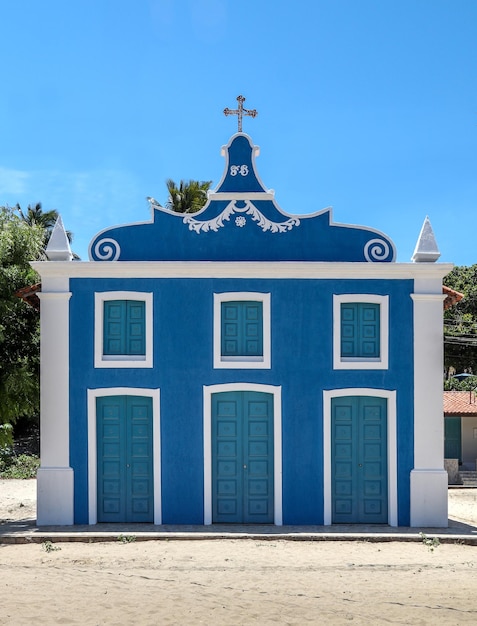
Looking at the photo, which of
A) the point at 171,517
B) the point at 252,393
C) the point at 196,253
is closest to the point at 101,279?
the point at 196,253

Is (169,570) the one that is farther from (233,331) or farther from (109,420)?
(233,331)

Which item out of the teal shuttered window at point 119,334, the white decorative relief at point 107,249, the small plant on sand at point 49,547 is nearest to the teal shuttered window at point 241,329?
the teal shuttered window at point 119,334

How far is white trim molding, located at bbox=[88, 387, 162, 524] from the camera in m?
12.7

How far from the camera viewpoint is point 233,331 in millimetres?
13008

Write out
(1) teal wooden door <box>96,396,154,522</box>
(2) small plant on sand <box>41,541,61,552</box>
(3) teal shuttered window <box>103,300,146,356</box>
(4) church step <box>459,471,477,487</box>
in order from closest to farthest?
(2) small plant on sand <box>41,541,61,552</box> < (1) teal wooden door <box>96,396,154,522</box> < (3) teal shuttered window <box>103,300,146,356</box> < (4) church step <box>459,471,477,487</box>

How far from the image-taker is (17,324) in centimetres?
1455

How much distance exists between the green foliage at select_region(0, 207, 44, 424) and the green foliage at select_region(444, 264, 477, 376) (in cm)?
2915

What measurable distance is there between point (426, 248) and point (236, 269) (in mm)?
3543

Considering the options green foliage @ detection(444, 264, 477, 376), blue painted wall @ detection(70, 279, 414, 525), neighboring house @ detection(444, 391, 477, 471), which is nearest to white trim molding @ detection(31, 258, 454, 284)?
blue painted wall @ detection(70, 279, 414, 525)

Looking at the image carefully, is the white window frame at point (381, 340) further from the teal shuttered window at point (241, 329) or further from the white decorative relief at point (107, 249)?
the white decorative relief at point (107, 249)

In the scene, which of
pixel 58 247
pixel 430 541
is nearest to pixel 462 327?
pixel 430 541

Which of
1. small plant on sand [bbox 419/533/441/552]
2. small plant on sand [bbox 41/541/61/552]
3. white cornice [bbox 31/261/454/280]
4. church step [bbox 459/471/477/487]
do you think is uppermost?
white cornice [bbox 31/261/454/280]

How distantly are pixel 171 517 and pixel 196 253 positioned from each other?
4805mm

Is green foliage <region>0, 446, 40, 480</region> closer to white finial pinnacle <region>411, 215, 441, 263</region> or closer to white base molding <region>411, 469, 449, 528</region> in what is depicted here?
white base molding <region>411, 469, 449, 528</region>
